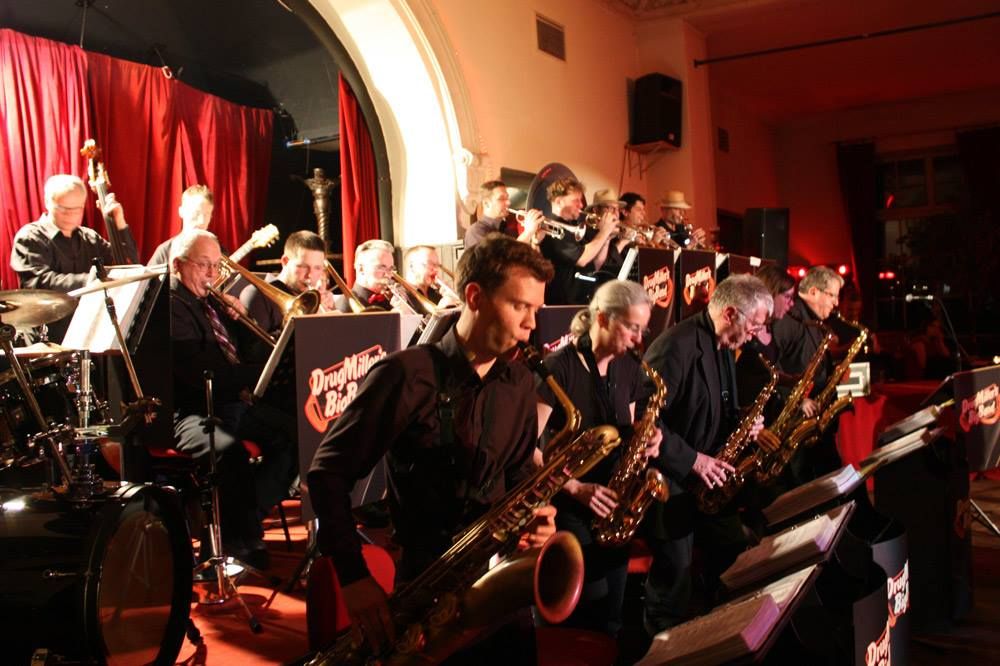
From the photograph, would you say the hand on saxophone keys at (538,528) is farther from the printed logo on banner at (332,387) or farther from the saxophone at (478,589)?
the printed logo on banner at (332,387)

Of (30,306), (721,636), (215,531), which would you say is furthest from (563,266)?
(721,636)

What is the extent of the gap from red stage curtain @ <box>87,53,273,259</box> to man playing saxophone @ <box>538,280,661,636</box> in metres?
5.07

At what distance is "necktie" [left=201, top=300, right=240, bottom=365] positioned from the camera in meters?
4.79

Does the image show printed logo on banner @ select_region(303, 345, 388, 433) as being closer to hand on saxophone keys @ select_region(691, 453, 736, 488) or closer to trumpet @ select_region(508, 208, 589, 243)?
hand on saxophone keys @ select_region(691, 453, 736, 488)

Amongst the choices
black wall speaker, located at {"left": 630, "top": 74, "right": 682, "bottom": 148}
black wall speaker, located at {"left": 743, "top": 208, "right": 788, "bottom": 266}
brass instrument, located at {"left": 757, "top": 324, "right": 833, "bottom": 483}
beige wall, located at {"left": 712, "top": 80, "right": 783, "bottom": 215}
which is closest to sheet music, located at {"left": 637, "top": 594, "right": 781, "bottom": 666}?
brass instrument, located at {"left": 757, "top": 324, "right": 833, "bottom": 483}

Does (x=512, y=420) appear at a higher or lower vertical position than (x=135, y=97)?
lower

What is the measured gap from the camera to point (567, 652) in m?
2.50

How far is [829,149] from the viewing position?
17172mm

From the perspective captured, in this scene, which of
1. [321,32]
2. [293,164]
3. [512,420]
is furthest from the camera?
[293,164]

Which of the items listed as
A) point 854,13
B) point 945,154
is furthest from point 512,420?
point 945,154

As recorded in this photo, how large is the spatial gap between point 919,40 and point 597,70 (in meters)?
5.58

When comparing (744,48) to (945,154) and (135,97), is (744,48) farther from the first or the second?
(135,97)

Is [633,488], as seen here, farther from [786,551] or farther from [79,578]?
[79,578]

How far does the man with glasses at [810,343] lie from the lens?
5.69 metres
